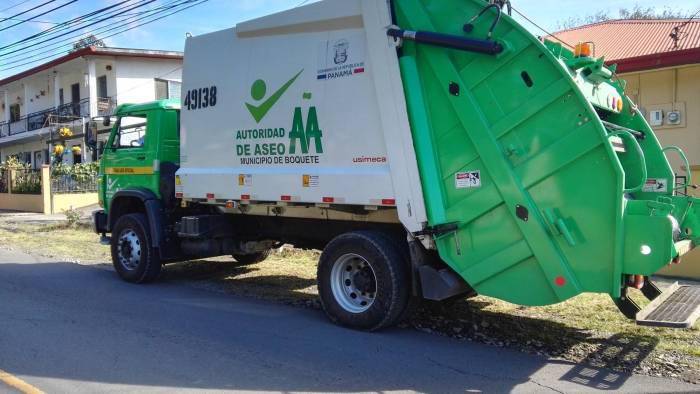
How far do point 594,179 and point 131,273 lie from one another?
6452 millimetres

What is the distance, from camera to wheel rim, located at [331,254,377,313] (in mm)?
6043

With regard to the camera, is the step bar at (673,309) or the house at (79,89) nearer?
the step bar at (673,309)

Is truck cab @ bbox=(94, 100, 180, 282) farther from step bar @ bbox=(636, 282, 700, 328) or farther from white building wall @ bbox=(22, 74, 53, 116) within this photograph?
white building wall @ bbox=(22, 74, 53, 116)

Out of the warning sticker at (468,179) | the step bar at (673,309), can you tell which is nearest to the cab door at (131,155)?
the warning sticker at (468,179)

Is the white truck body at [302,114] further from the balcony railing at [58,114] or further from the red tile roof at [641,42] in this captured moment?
the balcony railing at [58,114]

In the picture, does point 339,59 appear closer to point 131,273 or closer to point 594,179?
point 594,179

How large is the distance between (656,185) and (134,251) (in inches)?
265

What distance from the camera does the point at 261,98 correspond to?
22.4ft

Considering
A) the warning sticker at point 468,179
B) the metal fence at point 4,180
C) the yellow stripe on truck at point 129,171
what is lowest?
the warning sticker at point 468,179

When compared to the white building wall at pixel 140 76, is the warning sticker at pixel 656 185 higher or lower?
lower

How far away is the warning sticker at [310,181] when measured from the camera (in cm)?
635

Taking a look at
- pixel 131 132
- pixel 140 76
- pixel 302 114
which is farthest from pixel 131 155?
pixel 140 76

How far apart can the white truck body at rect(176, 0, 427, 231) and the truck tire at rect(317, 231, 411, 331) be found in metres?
0.41

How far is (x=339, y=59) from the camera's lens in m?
6.07
